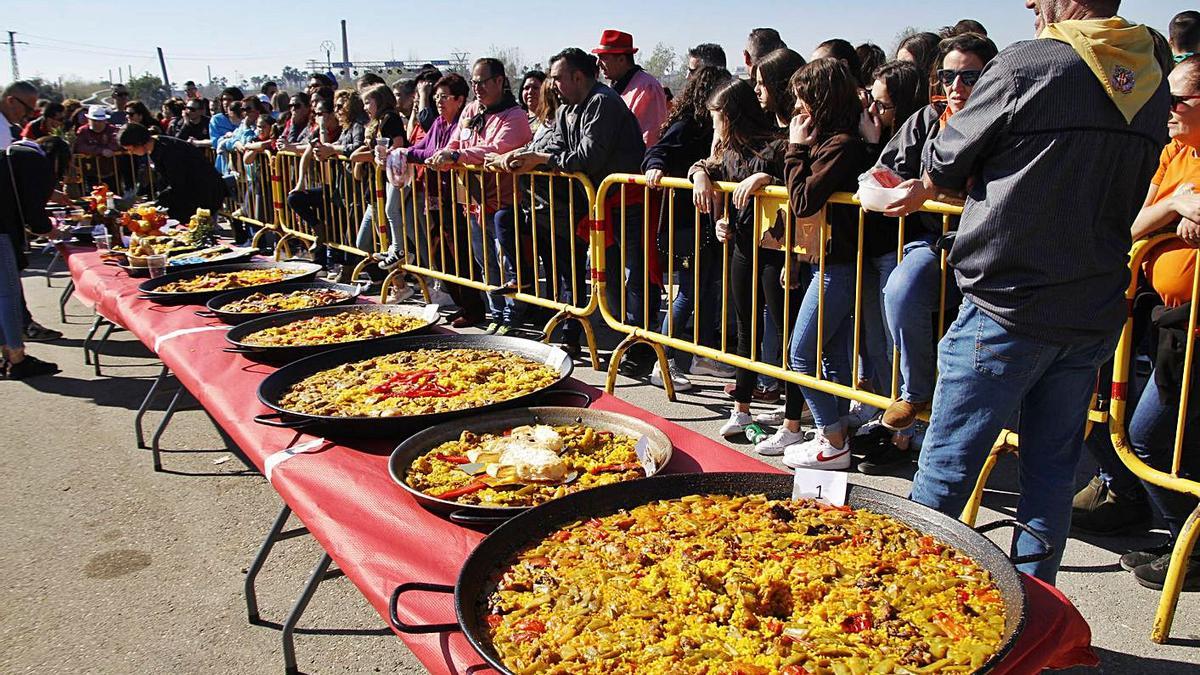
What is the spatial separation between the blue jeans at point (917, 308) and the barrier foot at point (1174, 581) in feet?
3.79

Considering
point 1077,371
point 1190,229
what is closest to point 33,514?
point 1077,371

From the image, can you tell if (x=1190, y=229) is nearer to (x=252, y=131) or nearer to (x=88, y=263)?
(x=88, y=263)

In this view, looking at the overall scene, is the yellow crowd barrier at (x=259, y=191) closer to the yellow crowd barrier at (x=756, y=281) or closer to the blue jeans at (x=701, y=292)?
the yellow crowd barrier at (x=756, y=281)

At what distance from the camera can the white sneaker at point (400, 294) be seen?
8883 millimetres

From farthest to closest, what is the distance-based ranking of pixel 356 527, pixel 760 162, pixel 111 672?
pixel 760 162
pixel 111 672
pixel 356 527

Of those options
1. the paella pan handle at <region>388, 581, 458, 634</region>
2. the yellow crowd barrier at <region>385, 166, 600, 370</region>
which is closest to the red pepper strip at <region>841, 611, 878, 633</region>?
the paella pan handle at <region>388, 581, 458, 634</region>

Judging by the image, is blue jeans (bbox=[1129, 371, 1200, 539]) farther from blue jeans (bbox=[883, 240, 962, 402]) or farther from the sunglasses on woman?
the sunglasses on woman

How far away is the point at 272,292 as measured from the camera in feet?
17.7

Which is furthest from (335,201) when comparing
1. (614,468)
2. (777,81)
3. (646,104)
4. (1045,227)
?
(1045,227)

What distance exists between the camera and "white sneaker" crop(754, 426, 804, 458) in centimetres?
542

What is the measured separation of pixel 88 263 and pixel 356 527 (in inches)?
215

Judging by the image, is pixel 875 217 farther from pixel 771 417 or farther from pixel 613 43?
pixel 613 43

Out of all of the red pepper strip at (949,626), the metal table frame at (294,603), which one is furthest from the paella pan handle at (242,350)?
the red pepper strip at (949,626)

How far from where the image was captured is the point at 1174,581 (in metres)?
3.38
